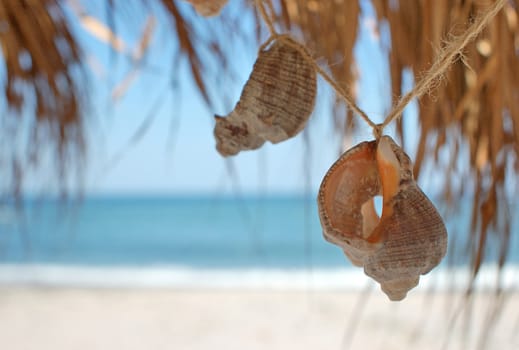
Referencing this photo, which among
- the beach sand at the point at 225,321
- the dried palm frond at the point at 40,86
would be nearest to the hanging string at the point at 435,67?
the dried palm frond at the point at 40,86

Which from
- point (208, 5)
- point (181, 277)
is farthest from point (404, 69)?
point (181, 277)

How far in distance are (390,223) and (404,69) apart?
289 millimetres

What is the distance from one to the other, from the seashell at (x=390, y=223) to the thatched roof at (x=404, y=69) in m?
0.06

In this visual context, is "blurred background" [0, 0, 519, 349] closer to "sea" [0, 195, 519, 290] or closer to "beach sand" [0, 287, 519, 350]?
"sea" [0, 195, 519, 290]

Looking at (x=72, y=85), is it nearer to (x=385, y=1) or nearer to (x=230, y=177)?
(x=230, y=177)

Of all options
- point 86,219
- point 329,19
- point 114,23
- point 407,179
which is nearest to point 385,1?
point 329,19

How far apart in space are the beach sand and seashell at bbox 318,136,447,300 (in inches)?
120

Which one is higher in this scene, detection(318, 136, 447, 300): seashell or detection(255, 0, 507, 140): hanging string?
detection(255, 0, 507, 140): hanging string

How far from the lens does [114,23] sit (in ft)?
2.85

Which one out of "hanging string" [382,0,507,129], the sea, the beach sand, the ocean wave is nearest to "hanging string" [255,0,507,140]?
"hanging string" [382,0,507,129]

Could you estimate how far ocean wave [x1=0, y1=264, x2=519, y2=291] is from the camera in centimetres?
684

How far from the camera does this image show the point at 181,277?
8039mm

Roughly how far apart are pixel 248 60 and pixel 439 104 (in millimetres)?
306

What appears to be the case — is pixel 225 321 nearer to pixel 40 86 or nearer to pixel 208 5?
pixel 40 86
